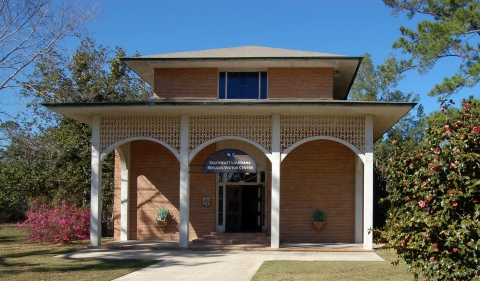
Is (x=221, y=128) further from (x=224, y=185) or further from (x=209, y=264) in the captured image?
(x=209, y=264)

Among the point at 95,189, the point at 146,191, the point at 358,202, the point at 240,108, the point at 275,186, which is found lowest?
the point at 358,202

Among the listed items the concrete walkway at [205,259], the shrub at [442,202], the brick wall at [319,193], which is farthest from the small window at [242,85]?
the shrub at [442,202]

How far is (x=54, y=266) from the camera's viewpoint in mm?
14375

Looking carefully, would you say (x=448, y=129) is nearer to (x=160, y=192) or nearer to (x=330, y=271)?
(x=330, y=271)

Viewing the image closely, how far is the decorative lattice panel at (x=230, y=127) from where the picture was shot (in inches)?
714

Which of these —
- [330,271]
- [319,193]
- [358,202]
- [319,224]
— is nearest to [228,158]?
[319,193]

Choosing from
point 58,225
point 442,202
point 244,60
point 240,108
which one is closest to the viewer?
point 442,202

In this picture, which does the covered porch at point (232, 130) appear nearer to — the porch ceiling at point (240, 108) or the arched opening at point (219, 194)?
the porch ceiling at point (240, 108)

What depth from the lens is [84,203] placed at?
26828mm

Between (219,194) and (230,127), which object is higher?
(230,127)

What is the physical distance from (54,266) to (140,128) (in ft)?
19.1

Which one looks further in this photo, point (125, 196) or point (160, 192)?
point (160, 192)

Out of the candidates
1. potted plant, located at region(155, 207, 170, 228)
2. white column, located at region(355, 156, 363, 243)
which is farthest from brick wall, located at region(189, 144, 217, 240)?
white column, located at region(355, 156, 363, 243)

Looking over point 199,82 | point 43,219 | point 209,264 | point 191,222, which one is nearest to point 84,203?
point 43,219
